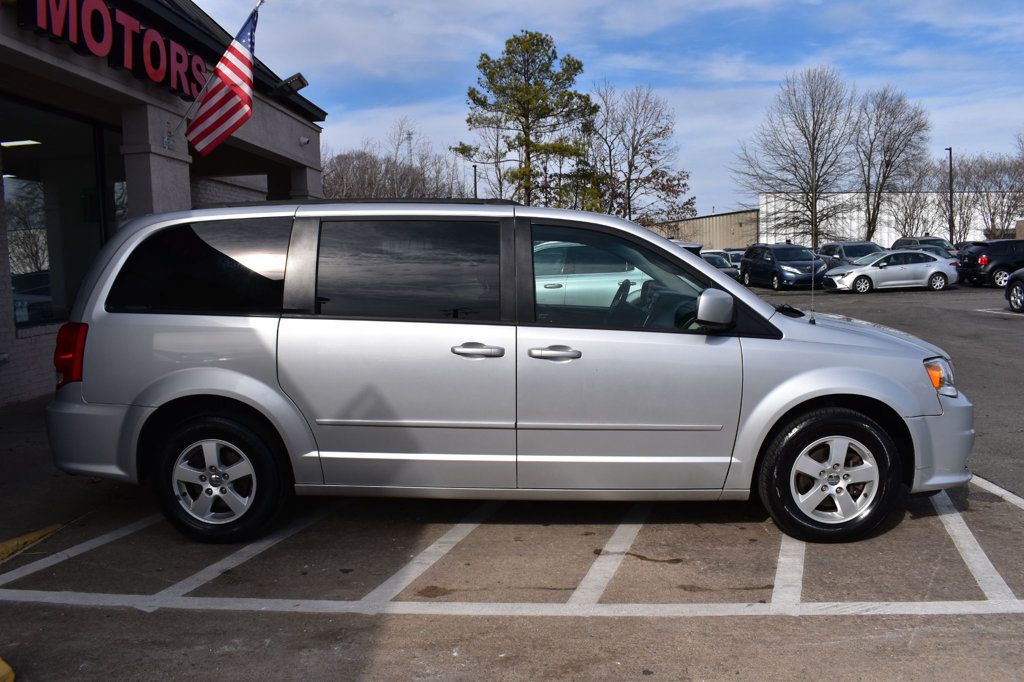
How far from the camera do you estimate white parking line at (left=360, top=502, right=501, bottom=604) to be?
4.18 meters

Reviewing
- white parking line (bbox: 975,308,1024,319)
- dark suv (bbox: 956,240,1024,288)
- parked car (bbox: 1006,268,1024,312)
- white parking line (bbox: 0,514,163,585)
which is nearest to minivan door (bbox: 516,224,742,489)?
white parking line (bbox: 0,514,163,585)

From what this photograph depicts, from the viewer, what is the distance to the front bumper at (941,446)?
468cm

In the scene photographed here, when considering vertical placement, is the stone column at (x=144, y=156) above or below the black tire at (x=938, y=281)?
above

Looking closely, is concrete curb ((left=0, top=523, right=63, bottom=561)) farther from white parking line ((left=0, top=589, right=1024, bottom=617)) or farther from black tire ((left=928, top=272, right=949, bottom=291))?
black tire ((left=928, top=272, right=949, bottom=291))

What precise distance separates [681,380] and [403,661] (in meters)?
2.05

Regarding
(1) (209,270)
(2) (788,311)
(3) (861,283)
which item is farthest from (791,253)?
(1) (209,270)

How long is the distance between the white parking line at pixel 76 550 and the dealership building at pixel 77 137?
14.3 feet

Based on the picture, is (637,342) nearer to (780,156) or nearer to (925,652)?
(925,652)

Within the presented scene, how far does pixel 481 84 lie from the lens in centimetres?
3562

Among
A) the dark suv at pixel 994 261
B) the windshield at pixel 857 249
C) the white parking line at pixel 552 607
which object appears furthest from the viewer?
the windshield at pixel 857 249

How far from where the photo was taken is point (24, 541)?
505 centimetres

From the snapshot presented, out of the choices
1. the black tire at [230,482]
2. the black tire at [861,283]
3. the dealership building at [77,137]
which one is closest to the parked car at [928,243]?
the black tire at [861,283]

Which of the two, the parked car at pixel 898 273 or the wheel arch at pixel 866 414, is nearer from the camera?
the wheel arch at pixel 866 414

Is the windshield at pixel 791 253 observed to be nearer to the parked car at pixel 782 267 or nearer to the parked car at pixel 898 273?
the parked car at pixel 782 267
